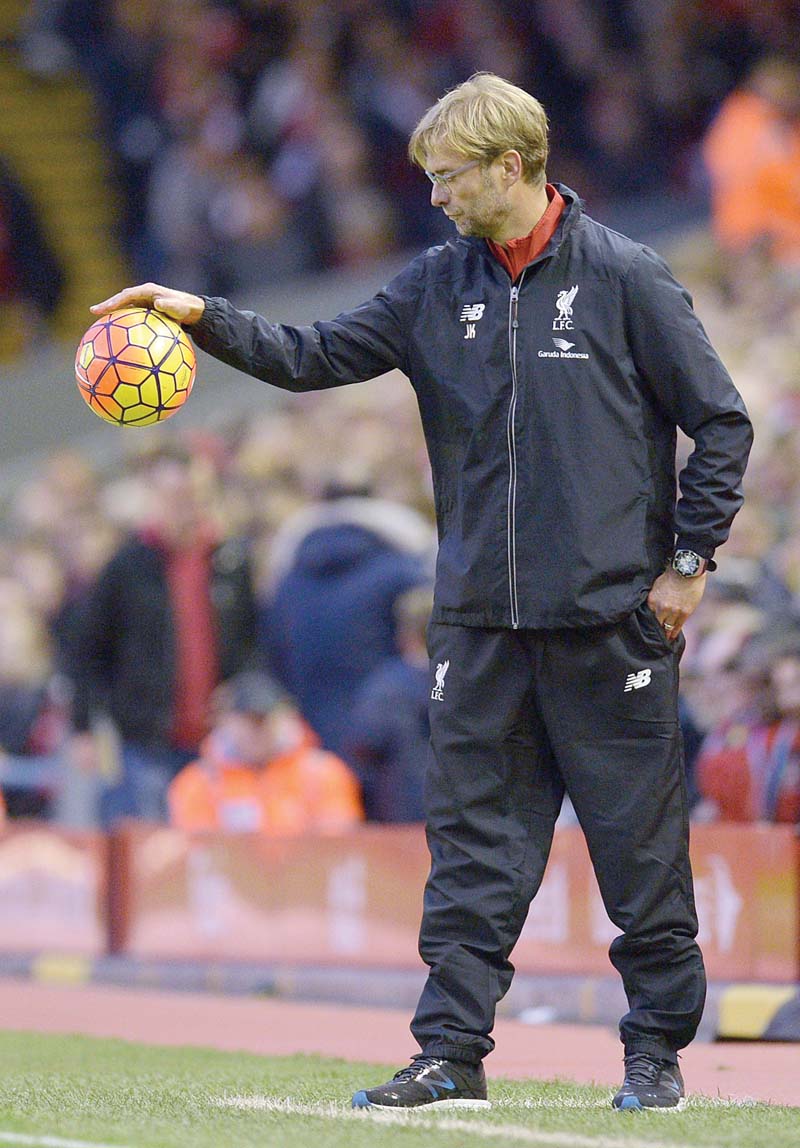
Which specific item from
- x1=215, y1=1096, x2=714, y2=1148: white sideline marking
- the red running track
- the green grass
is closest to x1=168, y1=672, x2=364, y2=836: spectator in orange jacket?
the red running track

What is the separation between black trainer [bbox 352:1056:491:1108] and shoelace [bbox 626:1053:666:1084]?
1.14ft

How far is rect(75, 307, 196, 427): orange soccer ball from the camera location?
5422 millimetres

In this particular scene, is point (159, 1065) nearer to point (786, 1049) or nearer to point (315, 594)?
point (786, 1049)

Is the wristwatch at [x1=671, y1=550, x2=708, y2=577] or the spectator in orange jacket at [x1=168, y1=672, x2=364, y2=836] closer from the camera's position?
the wristwatch at [x1=671, y1=550, x2=708, y2=577]

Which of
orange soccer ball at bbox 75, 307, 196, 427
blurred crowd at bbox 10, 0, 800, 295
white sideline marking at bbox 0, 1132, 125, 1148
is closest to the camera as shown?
white sideline marking at bbox 0, 1132, 125, 1148

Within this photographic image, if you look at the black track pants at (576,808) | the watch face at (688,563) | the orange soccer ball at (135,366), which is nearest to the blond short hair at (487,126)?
the orange soccer ball at (135,366)

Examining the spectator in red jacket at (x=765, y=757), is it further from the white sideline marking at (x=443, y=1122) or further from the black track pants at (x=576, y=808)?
the white sideline marking at (x=443, y=1122)

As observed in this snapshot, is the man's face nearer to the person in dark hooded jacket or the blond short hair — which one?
the blond short hair

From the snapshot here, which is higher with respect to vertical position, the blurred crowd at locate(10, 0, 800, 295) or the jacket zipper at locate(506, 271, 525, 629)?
the blurred crowd at locate(10, 0, 800, 295)

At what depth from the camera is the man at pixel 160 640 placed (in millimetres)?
11172

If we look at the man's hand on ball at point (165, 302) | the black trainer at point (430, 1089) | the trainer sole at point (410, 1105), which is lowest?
the trainer sole at point (410, 1105)

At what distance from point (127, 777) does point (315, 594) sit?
1345 millimetres

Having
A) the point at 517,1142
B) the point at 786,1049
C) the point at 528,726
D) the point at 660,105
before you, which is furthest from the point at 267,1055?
the point at 660,105

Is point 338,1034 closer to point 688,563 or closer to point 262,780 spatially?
point 262,780
